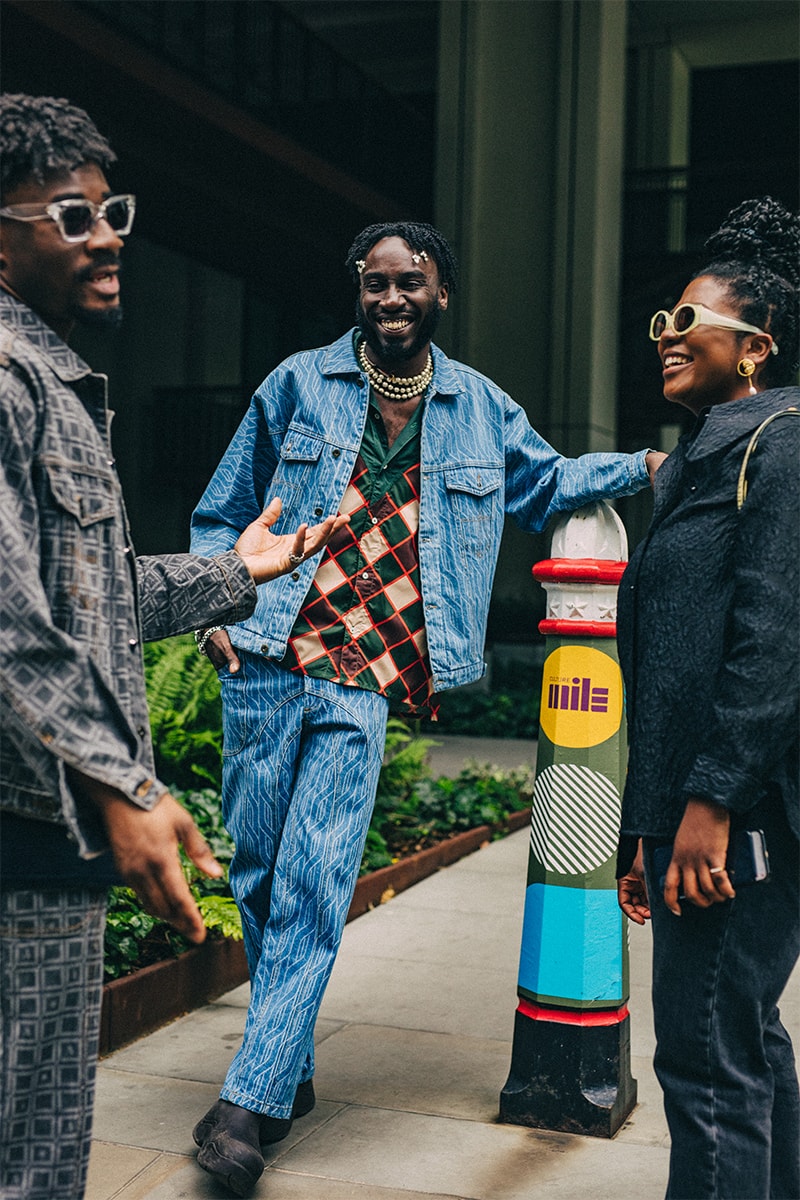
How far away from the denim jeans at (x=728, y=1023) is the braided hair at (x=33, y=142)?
154 cm

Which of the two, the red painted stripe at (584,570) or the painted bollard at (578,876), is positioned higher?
the red painted stripe at (584,570)

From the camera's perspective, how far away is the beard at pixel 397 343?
3.47 meters

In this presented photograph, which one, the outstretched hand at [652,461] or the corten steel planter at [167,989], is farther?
the corten steel planter at [167,989]

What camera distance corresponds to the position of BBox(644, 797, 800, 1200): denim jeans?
2238 millimetres

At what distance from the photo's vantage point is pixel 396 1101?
11.8 ft

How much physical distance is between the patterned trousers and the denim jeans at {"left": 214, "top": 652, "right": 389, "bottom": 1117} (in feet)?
4.08

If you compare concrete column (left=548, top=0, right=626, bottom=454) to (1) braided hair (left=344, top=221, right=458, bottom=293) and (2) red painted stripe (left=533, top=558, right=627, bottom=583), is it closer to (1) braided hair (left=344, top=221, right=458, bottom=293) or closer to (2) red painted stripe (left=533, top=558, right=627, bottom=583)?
(1) braided hair (left=344, top=221, right=458, bottom=293)

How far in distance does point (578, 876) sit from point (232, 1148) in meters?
1.08

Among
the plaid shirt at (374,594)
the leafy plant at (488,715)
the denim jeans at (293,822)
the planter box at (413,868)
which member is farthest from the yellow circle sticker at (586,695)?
the leafy plant at (488,715)

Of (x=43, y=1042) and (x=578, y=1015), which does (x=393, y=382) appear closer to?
(x=578, y=1015)

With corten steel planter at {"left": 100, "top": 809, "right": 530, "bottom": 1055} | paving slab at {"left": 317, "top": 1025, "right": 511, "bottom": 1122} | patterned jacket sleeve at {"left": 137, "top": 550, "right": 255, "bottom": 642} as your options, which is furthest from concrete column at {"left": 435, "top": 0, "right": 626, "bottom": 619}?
patterned jacket sleeve at {"left": 137, "top": 550, "right": 255, "bottom": 642}

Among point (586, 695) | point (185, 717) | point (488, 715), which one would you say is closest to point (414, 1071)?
point (586, 695)

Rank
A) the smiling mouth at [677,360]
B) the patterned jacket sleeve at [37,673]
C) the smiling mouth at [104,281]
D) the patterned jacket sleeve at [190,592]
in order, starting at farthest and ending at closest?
the smiling mouth at [677,360] → the patterned jacket sleeve at [190,592] → the smiling mouth at [104,281] → the patterned jacket sleeve at [37,673]

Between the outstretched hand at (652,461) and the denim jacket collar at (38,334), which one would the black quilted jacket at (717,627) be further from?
the denim jacket collar at (38,334)
